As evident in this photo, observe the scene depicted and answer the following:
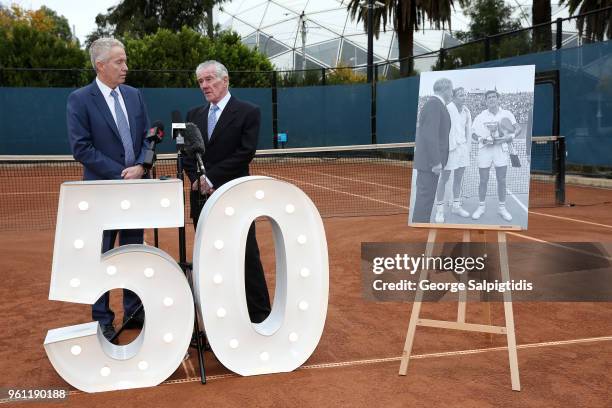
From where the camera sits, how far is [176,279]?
12.2 ft

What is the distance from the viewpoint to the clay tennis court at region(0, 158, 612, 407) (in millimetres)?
3516

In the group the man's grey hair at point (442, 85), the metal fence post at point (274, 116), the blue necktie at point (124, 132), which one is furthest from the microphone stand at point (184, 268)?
the metal fence post at point (274, 116)

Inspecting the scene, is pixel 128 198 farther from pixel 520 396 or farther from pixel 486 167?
pixel 520 396

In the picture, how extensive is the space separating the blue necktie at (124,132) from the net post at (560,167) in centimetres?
812

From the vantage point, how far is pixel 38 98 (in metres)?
19.2

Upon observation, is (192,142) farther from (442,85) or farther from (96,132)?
(442,85)

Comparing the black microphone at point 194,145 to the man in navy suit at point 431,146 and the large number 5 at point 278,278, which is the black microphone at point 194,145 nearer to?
the large number 5 at point 278,278

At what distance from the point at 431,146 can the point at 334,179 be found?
12210 millimetres

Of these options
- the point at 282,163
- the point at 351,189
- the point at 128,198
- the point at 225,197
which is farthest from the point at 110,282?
the point at 282,163

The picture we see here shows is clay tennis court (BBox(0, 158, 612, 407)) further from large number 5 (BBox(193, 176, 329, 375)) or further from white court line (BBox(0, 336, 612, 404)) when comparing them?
large number 5 (BBox(193, 176, 329, 375))

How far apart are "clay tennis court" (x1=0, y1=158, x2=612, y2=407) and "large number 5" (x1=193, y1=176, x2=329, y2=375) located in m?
0.17

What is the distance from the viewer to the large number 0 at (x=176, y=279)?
3.55 metres

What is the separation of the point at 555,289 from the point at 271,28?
158 feet

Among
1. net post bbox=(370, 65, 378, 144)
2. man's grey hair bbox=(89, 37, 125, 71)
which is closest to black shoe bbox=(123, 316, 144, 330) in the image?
man's grey hair bbox=(89, 37, 125, 71)
